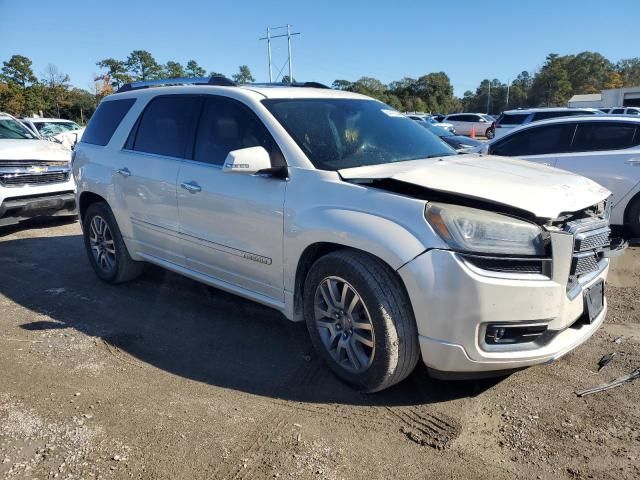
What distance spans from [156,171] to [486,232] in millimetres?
2817

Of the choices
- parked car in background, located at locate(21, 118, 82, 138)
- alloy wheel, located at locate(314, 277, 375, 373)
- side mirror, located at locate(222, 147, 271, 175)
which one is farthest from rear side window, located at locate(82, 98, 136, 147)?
parked car in background, located at locate(21, 118, 82, 138)

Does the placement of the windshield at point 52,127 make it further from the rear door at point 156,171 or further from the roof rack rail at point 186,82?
the rear door at point 156,171

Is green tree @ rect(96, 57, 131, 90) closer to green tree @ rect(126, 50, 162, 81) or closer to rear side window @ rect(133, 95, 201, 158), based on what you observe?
green tree @ rect(126, 50, 162, 81)

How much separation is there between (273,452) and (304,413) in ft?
1.23

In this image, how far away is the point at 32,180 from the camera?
765cm

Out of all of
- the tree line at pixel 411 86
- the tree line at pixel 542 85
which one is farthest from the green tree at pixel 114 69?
the tree line at pixel 542 85

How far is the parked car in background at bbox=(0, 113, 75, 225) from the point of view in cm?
732

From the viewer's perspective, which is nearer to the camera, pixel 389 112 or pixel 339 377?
pixel 339 377

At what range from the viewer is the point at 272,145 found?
350 centimetres

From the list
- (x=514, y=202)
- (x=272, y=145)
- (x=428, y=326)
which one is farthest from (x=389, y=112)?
(x=428, y=326)

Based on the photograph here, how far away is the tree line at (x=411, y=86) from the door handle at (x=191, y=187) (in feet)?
136

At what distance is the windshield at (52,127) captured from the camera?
16.4 m

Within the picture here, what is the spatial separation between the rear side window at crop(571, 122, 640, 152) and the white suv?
3676mm

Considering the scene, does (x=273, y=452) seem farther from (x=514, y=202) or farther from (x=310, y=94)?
(x=310, y=94)
